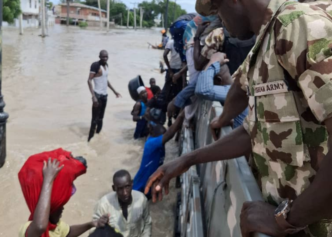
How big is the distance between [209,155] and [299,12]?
32.1 inches

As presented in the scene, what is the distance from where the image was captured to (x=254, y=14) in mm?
1322

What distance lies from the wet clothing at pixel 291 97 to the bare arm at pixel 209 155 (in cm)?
32

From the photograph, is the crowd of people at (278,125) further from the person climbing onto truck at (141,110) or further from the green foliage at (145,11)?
the green foliage at (145,11)

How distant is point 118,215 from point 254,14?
2.18 m

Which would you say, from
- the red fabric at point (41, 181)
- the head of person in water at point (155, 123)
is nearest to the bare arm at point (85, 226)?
the red fabric at point (41, 181)

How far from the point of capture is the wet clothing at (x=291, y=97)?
96 cm

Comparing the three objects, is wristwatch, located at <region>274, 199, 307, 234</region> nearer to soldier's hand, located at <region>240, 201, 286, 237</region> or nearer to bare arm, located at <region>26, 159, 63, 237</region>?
soldier's hand, located at <region>240, 201, 286, 237</region>

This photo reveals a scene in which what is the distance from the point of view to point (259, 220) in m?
1.11

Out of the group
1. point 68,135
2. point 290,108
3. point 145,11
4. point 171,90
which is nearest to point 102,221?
point 290,108

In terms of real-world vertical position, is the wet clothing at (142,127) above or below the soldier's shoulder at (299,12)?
below

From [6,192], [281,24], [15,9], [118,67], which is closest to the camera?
[281,24]

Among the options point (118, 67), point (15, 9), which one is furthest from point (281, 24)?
point (15, 9)

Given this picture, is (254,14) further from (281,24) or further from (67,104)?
(67,104)

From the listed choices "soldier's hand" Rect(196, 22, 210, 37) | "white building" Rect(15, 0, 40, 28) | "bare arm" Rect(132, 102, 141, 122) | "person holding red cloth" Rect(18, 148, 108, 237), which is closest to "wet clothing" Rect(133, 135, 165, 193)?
"soldier's hand" Rect(196, 22, 210, 37)
